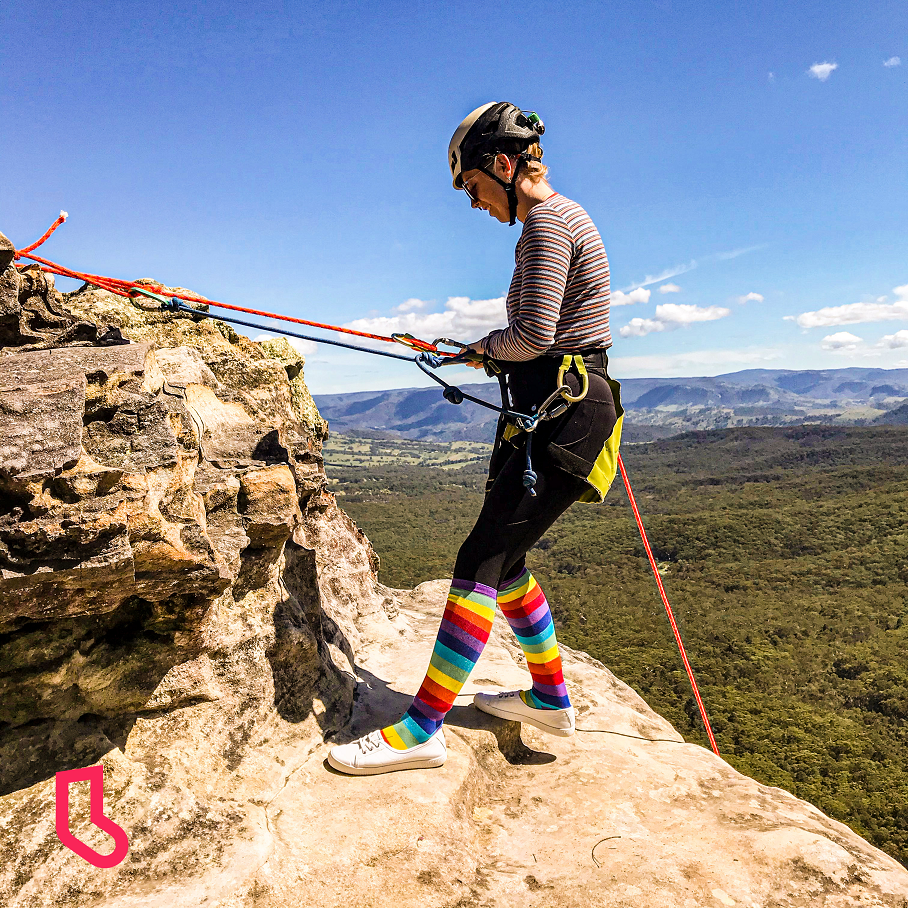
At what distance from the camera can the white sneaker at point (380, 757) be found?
3.53 m

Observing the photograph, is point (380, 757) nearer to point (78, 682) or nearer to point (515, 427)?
point (78, 682)

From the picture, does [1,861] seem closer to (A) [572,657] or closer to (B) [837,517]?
(A) [572,657]

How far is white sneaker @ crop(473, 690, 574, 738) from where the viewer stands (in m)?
4.23

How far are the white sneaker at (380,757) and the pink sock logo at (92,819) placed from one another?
112 centimetres

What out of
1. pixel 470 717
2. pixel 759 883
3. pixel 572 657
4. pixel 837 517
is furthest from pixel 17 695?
pixel 837 517

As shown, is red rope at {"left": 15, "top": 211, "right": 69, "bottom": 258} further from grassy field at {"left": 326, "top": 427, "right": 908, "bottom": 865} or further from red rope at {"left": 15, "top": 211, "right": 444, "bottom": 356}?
grassy field at {"left": 326, "top": 427, "right": 908, "bottom": 865}

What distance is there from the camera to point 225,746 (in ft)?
11.8

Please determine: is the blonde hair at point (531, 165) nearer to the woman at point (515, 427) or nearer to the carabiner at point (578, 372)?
the woman at point (515, 427)

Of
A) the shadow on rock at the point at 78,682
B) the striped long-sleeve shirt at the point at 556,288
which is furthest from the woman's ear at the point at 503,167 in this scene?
the shadow on rock at the point at 78,682

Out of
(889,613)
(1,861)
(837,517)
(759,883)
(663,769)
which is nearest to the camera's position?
(1,861)

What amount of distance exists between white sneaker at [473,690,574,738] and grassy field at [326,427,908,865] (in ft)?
83.9

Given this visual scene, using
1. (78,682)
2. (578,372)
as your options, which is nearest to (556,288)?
(578,372)

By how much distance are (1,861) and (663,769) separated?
3.65 m

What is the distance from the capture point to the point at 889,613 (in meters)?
49.4
